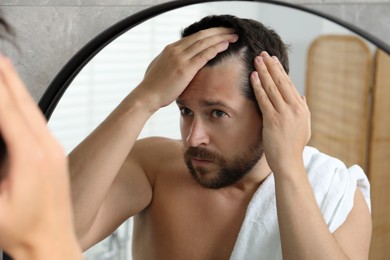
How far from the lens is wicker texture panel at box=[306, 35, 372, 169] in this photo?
2.18ft

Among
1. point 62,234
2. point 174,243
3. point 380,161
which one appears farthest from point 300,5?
point 62,234

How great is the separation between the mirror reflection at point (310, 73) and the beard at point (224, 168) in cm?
4

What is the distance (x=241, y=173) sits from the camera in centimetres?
68

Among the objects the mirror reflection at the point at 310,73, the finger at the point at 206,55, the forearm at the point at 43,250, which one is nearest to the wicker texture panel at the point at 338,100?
the mirror reflection at the point at 310,73

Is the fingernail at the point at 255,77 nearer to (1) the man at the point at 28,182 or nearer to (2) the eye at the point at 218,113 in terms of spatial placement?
(2) the eye at the point at 218,113

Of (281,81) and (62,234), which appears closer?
(62,234)

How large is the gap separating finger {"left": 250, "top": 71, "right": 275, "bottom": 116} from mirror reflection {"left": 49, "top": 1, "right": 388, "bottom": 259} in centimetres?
5

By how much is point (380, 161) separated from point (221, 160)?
0.17m

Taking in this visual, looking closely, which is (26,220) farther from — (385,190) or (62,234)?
(385,190)

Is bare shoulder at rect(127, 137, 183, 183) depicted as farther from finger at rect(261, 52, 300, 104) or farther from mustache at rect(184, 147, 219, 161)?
finger at rect(261, 52, 300, 104)

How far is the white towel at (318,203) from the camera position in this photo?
0.65 meters

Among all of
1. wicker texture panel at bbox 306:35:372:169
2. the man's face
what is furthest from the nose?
wicker texture panel at bbox 306:35:372:169

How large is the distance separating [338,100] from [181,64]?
17 cm

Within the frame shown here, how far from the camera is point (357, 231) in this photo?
0.66 m
